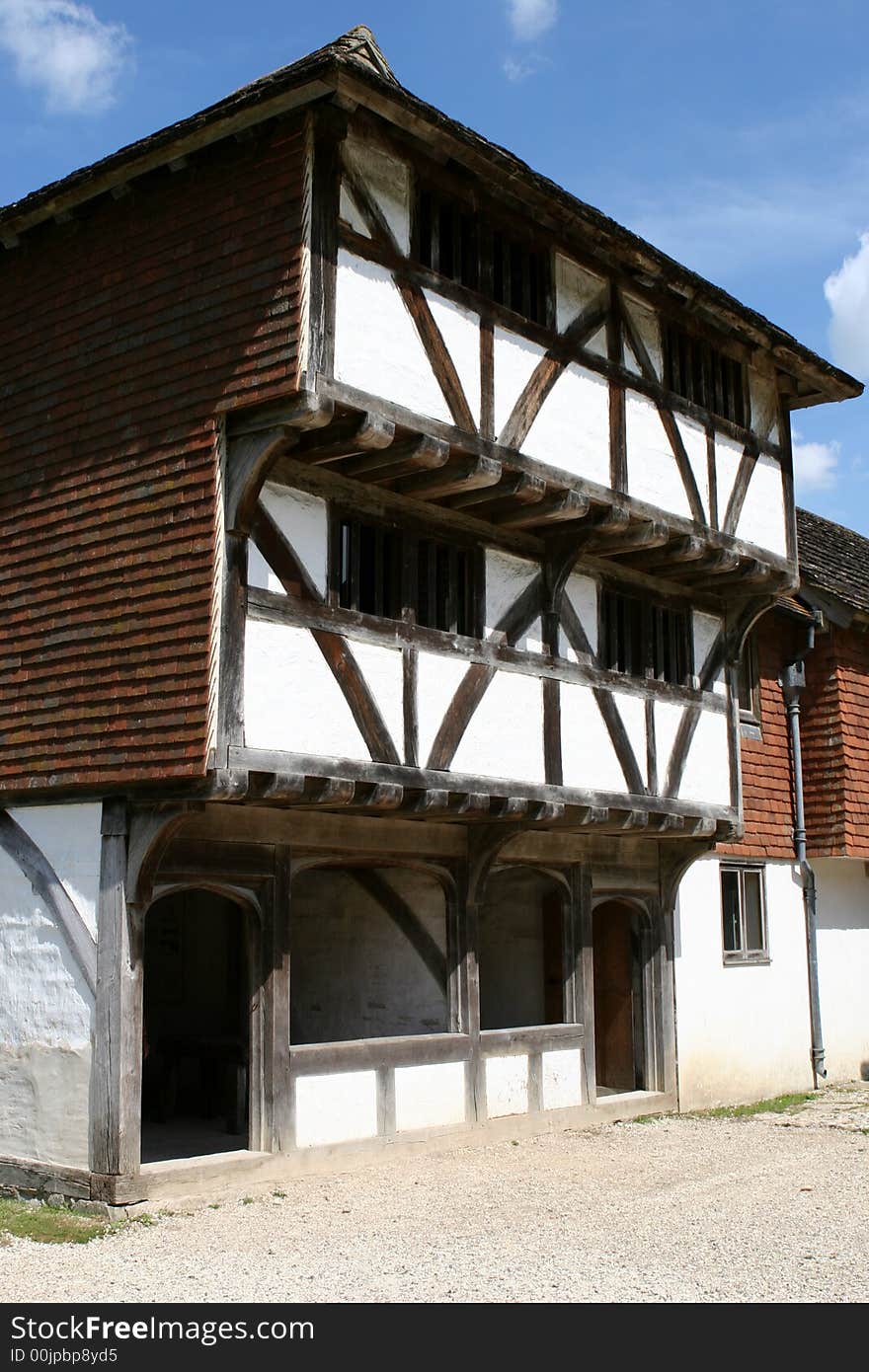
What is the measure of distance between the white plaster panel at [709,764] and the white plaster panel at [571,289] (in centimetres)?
471

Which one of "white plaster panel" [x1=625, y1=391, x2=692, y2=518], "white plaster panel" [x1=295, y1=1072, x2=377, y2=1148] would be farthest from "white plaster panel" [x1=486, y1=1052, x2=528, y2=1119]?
"white plaster panel" [x1=625, y1=391, x2=692, y2=518]

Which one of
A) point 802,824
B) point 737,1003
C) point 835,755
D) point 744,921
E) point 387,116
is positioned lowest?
point 737,1003

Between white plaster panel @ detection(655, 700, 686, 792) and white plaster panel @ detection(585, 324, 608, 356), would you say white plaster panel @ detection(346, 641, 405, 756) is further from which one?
white plaster panel @ detection(655, 700, 686, 792)

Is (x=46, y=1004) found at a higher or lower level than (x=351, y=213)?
lower

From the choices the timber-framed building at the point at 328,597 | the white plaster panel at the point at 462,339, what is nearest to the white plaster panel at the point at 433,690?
the timber-framed building at the point at 328,597

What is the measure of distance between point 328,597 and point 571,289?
13.7 feet

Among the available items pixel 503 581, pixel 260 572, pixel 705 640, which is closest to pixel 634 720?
pixel 705 640

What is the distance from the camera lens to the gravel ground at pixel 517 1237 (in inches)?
318

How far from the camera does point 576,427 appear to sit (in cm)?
1337

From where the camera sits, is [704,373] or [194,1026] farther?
[194,1026]

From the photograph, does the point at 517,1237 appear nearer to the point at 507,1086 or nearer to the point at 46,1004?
the point at 46,1004

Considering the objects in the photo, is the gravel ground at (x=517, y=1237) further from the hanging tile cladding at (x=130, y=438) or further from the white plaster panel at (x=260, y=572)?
the white plaster panel at (x=260, y=572)

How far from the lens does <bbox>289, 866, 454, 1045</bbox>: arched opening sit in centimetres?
1416

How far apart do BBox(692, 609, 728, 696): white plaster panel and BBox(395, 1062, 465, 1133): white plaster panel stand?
527cm
